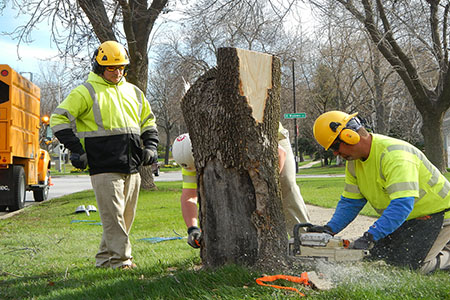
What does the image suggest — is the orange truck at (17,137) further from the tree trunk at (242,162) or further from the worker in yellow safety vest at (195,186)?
the tree trunk at (242,162)

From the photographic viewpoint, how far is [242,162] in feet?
11.1

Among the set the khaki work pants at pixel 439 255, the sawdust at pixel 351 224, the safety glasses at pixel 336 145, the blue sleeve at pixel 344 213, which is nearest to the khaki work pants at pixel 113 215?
the blue sleeve at pixel 344 213

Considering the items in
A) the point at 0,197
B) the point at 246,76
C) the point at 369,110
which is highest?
the point at 369,110

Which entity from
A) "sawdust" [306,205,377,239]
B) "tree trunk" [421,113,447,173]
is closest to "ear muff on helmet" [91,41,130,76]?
"sawdust" [306,205,377,239]

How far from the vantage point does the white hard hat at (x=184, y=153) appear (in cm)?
414

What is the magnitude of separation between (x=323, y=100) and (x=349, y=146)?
35.7m

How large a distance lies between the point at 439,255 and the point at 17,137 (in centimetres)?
941

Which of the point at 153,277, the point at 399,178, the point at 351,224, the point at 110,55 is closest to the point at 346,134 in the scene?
the point at 399,178

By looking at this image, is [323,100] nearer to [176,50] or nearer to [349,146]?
[176,50]

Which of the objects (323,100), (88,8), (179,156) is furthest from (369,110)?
(179,156)

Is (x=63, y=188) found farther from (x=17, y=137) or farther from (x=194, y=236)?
(x=194, y=236)

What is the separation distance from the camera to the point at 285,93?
3534cm

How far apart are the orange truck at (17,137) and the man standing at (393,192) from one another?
849 centimetres

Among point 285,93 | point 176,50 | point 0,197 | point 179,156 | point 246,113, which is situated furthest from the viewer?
point 285,93
